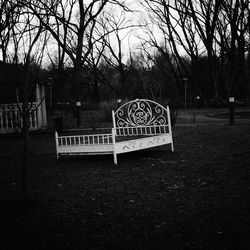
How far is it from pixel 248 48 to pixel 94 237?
85.4ft

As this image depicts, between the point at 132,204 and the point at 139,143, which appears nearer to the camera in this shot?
the point at 132,204

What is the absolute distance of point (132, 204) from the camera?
14.1 ft

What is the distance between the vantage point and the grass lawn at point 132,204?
125 inches

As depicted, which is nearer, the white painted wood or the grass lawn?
the grass lawn

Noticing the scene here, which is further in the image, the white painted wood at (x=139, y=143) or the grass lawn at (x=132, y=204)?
the white painted wood at (x=139, y=143)

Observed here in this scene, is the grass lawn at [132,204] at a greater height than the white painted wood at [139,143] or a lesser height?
lesser

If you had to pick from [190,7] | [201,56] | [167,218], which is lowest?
[167,218]

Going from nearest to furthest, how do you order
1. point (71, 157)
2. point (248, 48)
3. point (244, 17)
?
point (71, 157) → point (244, 17) → point (248, 48)

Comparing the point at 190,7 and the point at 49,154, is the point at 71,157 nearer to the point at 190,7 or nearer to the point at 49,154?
the point at 49,154

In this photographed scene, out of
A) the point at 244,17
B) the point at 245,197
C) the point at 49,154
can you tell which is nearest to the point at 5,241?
the point at 245,197

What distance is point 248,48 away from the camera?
84.9 feet

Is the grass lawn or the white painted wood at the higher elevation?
the white painted wood

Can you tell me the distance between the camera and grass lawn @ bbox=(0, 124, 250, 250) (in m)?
3.17

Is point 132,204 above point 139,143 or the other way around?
the other way around
